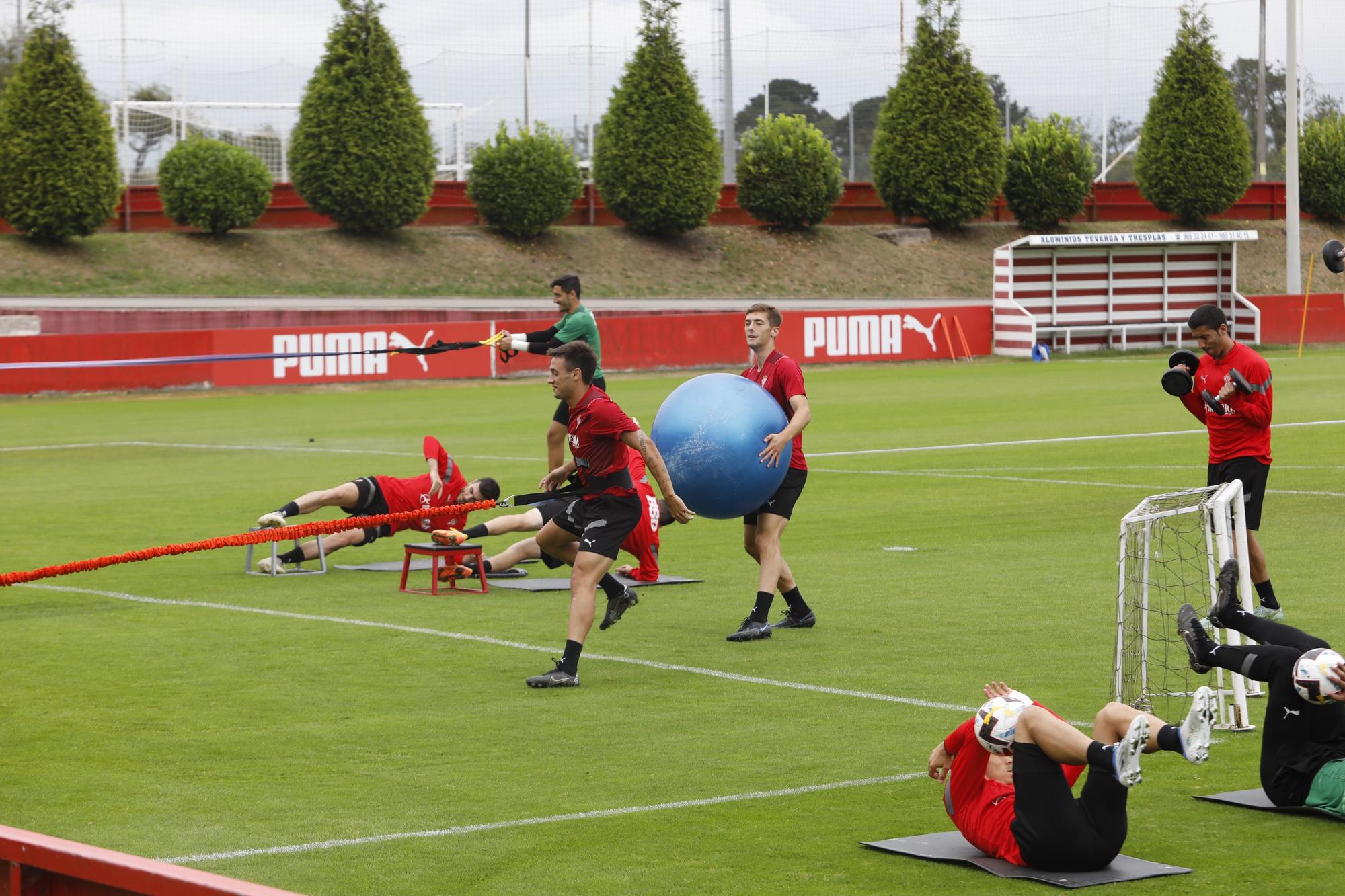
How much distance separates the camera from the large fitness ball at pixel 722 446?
478 inches

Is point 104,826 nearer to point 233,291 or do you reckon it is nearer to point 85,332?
point 85,332

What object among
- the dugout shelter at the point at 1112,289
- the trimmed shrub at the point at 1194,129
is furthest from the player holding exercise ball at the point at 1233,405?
the trimmed shrub at the point at 1194,129

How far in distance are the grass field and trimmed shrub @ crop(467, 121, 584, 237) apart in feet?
110

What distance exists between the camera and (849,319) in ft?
140

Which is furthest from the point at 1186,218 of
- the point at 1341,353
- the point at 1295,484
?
the point at 1295,484

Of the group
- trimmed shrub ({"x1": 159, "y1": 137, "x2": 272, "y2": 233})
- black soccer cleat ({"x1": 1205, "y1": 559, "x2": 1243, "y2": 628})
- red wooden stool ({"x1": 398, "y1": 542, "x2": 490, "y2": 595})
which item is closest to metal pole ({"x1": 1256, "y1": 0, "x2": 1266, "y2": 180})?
trimmed shrub ({"x1": 159, "y1": 137, "x2": 272, "y2": 233})

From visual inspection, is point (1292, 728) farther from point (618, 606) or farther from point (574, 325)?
point (574, 325)

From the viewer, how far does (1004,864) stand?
7.11 metres

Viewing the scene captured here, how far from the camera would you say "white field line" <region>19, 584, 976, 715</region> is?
33.5ft

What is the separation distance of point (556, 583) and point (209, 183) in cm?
3867

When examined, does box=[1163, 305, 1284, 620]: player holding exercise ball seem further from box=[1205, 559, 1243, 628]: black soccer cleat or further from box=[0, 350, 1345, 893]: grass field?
box=[1205, 559, 1243, 628]: black soccer cleat

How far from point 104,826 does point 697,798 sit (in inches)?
102

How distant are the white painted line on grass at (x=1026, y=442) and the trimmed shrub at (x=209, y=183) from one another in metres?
30.4

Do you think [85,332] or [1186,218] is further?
[1186,218]
